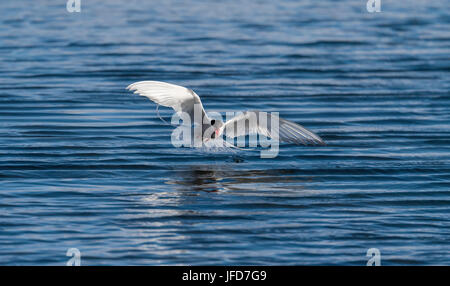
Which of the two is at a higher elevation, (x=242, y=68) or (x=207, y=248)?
(x=242, y=68)

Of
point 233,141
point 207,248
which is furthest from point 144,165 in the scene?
point 207,248

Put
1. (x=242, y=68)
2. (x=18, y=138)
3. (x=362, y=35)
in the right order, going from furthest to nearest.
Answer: (x=362, y=35) < (x=242, y=68) < (x=18, y=138)

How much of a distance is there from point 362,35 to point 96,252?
14254mm

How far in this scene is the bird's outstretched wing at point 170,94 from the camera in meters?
10.6

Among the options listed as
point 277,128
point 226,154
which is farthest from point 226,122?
point 226,154

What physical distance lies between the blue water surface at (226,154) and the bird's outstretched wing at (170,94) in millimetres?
812

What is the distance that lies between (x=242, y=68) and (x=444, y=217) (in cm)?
870

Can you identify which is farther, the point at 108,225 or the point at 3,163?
the point at 3,163

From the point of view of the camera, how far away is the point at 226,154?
11.9 metres

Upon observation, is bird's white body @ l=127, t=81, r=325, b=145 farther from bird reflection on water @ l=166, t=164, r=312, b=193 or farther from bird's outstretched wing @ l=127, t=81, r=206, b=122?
bird reflection on water @ l=166, t=164, r=312, b=193

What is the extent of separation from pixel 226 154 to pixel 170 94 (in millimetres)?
1486

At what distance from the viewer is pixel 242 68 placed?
690 inches

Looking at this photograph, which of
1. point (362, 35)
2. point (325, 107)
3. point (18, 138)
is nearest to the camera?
point (18, 138)

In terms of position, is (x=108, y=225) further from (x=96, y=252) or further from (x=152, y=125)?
(x=152, y=125)
